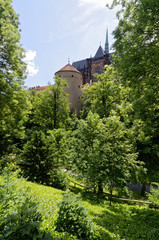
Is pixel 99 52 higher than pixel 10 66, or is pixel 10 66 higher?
pixel 99 52

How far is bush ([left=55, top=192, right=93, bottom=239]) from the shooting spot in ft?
13.5

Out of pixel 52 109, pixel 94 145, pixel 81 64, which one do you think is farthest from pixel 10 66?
pixel 81 64

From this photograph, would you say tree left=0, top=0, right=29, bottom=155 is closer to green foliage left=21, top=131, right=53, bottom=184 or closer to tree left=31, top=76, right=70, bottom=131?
green foliage left=21, top=131, right=53, bottom=184

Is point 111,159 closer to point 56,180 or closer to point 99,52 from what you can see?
point 56,180

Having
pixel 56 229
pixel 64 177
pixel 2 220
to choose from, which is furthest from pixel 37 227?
pixel 64 177

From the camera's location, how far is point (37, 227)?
3.21 meters

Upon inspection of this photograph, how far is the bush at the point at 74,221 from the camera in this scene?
411 cm

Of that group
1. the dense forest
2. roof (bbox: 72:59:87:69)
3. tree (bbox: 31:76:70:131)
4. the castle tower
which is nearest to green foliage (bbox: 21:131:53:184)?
the dense forest

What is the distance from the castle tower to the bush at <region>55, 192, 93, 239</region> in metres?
27.9

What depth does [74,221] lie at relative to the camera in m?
4.25

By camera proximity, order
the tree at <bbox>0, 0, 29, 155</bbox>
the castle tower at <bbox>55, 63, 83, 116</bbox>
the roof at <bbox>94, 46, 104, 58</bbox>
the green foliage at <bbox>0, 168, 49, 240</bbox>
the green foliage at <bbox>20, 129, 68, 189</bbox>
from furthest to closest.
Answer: the roof at <bbox>94, 46, 104, 58</bbox> → the castle tower at <bbox>55, 63, 83, 116</bbox> → the green foliage at <bbox>20, 129, 68, 189</bbox> → the tree at <bbox>0, 0, 29, 155</bbox> → the green foliage at <bbox>0, 168, 49, 240</bbox>

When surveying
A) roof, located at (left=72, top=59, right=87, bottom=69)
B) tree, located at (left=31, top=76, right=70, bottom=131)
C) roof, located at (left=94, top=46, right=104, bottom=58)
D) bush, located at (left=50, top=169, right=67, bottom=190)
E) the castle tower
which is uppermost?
roof, located at (left=94, top=46, right=104, bottom=58)

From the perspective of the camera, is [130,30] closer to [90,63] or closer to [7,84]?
[7,84]

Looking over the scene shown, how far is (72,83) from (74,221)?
30301 mm
